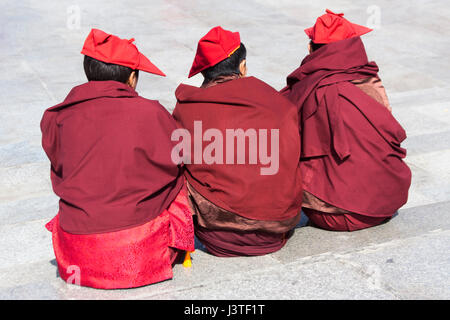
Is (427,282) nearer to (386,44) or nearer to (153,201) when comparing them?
(153,201)

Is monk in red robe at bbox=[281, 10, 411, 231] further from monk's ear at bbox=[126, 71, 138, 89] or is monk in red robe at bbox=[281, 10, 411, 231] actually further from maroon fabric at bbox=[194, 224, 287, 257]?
monk's ear at bbox=[126, 71, 138, 89]

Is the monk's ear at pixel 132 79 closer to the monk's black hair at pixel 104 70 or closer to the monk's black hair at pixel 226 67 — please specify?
the monk's black hair at pixel 104 70

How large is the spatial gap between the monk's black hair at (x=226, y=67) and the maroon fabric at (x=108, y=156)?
0.46 m

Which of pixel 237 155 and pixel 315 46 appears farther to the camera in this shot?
pixel 315 46

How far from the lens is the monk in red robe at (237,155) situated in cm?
331

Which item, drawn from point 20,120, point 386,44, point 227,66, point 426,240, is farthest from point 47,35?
point 426,240

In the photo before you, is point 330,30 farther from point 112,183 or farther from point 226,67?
point 112,183

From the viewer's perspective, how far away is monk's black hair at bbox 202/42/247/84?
3.50 meters

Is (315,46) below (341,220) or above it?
above

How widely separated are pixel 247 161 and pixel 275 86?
4.04 metres

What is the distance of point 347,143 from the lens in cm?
354

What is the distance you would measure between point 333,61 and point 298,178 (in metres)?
0.75

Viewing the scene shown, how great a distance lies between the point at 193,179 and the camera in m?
3.41

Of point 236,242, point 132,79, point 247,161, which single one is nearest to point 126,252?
point 236,242
